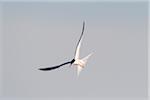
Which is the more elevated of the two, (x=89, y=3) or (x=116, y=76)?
(x=89, y=3)

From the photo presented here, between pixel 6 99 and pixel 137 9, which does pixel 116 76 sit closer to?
pixel 137 9

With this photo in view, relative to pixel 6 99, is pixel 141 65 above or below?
above

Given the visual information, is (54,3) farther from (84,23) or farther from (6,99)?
(6,99)

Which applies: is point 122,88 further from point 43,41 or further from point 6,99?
point 6,99

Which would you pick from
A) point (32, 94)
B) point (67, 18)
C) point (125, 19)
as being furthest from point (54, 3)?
point (32, 94)

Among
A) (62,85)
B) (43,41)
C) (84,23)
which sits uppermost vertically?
(84,23)

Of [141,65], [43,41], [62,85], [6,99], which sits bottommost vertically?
[6,99]

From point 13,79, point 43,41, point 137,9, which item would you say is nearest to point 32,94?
point 13,79

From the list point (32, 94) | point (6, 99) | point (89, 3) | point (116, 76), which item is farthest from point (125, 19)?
point (6, 99)
